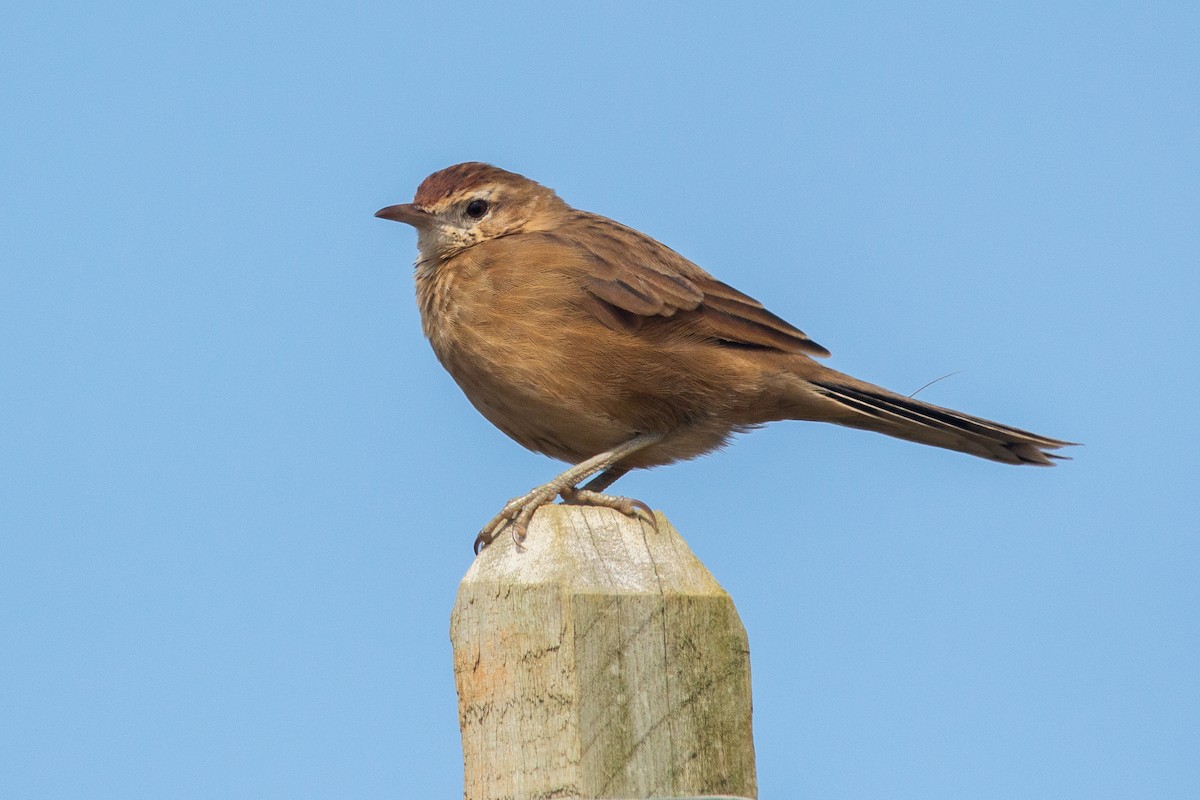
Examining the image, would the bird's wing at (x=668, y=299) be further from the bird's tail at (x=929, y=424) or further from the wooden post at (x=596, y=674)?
the wooden post at (x=596, y=674)

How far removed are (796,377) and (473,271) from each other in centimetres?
159

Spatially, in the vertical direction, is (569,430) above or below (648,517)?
above

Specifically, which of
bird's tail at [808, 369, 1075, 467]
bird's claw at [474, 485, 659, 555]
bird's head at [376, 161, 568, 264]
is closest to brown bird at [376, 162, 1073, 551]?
bird's tail at [808, 369, 1075, 467]

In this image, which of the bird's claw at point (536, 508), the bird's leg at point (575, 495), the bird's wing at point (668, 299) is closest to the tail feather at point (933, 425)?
the bird's wing at point (668, 299)

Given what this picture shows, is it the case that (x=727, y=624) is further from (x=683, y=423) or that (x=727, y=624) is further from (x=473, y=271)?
(x=473, y=271)

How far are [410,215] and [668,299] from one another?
1.57m

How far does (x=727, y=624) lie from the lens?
3400 millimetres

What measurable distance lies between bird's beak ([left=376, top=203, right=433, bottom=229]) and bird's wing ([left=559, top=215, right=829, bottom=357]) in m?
0.89

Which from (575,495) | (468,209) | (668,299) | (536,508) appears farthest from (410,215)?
(536,508)

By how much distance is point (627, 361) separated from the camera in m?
6.02

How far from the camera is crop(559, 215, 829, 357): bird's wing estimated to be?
616 centimetres

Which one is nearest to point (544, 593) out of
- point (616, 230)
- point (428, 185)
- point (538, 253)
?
point (538, 253)

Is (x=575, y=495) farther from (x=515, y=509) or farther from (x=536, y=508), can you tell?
(x=536, y=508)

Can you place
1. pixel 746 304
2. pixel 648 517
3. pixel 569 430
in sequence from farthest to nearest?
pixel 746 304 < pixel 569 430 < pixel 648 517
